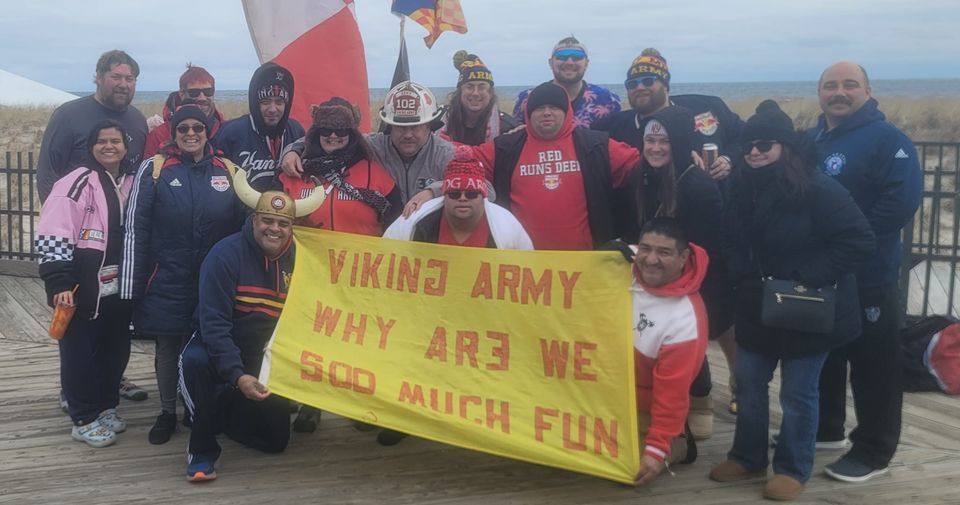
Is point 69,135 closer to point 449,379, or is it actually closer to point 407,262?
point 407,262

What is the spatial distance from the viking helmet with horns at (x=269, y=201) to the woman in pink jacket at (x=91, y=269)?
2.65 feet

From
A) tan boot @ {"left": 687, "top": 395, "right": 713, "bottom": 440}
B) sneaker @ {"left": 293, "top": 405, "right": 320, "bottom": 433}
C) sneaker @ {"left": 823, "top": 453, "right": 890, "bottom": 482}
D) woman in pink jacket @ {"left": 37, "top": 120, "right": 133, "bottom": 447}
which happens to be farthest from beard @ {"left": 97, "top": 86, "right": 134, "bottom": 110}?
sneaker @ {"left": 823, "top": 453, "right": 890, "bottom": 482}

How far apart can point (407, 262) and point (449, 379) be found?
2.38ft

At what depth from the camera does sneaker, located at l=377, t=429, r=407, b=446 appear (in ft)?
17.1

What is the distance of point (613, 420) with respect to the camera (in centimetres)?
426

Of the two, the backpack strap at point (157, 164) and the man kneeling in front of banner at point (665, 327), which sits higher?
the backpack strap at point (157, 164)

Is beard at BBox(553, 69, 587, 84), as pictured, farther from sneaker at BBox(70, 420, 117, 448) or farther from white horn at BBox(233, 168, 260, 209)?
sneaker at BBox(70, 420, 117, 448)

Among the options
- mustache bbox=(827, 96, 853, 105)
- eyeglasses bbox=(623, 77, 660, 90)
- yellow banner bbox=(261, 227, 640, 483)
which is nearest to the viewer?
yellow banner bbox=(261, 227, 640, 483)

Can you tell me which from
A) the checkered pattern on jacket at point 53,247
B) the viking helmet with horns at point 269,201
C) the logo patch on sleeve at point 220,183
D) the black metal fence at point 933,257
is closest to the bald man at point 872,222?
the black metal fence at point 933,257

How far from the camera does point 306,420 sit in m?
5.47

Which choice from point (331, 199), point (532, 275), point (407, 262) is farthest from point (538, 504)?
point (331, 199)

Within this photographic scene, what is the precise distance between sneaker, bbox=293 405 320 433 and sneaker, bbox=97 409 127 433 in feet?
3.39

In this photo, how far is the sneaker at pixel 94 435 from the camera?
17.0 feet

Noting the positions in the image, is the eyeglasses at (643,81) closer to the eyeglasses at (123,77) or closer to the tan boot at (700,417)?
the tan boot at (700,417)
